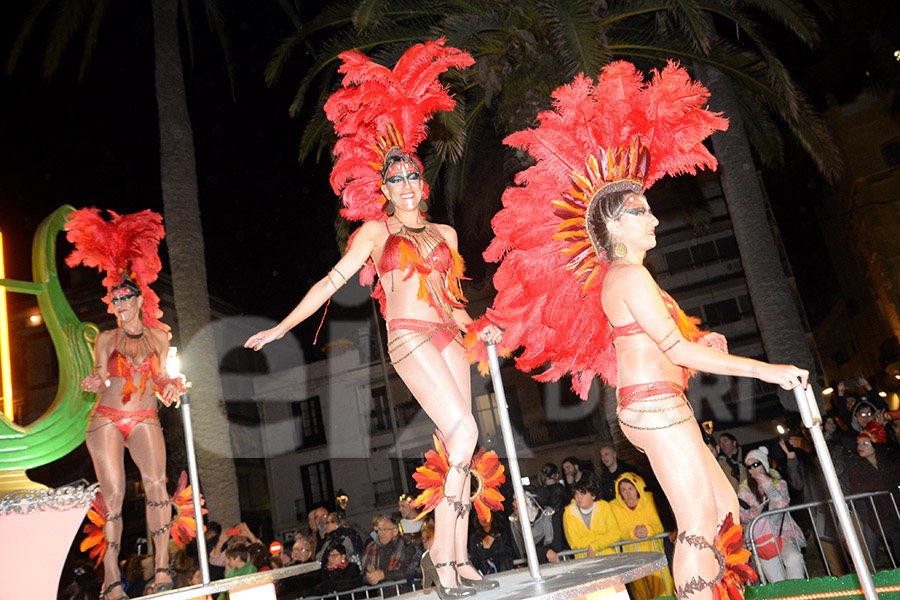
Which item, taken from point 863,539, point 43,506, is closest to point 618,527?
point 863,539

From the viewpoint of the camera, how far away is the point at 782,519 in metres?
6.75

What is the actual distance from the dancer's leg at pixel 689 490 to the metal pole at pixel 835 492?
584 mm

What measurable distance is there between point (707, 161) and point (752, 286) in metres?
6.26

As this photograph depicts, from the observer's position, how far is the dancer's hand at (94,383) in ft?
18.8

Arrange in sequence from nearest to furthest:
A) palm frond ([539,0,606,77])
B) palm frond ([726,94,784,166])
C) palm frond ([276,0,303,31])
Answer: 1. palm frond ([539,0,606,77])
2. palm frond ([726,94,784,166])
3. palm frond ([276,0,303,31])

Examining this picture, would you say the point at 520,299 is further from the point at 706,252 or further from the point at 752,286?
the point at 706,252

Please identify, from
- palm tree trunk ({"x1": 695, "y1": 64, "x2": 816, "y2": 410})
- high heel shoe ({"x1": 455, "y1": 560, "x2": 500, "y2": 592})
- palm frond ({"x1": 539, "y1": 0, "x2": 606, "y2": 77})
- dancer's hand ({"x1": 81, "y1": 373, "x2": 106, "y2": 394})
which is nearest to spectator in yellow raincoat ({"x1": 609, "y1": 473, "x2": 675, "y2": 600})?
palm tree trunk ({"x1": 695, "y1": 64, "x2": 816, "y2": 410})

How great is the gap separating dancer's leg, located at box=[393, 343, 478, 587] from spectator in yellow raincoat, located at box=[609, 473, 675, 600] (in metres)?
3.67

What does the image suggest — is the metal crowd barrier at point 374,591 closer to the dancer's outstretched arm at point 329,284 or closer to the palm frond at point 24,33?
the dancer's outstretched arm at point 329,284

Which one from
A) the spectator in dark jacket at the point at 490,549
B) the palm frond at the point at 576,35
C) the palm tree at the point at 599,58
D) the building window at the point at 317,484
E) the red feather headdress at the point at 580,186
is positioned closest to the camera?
the red feather headdress at the point at 580,186

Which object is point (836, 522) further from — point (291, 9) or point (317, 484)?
point (317, 484)

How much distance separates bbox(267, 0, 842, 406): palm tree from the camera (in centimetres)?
841

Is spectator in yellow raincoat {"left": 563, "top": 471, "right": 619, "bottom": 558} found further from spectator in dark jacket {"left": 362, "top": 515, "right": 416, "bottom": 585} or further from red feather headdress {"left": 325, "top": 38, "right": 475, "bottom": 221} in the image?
red feather headdress {"left": 325, "top": 38, "right": 475, "bottom": 221}

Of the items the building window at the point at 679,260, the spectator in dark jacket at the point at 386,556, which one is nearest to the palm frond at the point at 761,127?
the spectator in dark jacket at the point at 386,556
